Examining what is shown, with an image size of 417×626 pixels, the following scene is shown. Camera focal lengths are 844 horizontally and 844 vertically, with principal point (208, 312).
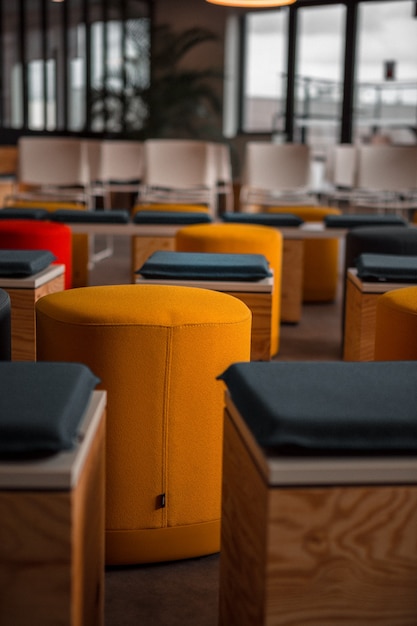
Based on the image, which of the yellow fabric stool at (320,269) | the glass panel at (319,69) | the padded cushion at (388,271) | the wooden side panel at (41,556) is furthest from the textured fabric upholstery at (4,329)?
the glass panel at (319,69)

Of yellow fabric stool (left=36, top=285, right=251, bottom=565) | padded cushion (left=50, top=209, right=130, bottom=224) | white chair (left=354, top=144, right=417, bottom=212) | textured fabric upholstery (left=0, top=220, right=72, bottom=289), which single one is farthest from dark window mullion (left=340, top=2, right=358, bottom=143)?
yellow fabric stool (left=36, top=285, right=251, bottom=565)

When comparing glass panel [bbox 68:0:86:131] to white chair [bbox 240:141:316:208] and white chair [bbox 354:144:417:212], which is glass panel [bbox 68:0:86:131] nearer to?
white chair [bbox 240:141:316:208]

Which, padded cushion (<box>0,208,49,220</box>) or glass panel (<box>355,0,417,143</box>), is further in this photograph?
glass panel (<box>355,0,417,143</box>)

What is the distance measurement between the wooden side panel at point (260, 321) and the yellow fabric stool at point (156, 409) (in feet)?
3.19

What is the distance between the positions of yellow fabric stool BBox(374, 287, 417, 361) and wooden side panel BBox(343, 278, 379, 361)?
0.62 meters

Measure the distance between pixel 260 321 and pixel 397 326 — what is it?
756 mm

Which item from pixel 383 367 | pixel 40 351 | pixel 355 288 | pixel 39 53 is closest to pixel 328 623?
pixel 383 367

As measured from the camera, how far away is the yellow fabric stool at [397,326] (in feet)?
7.57

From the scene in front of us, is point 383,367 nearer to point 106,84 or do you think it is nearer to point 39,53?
point 106,84

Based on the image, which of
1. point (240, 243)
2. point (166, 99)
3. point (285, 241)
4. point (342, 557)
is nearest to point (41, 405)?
point (342, 557)

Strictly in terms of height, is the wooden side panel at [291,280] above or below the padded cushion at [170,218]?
below

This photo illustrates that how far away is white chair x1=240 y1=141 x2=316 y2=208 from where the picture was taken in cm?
688

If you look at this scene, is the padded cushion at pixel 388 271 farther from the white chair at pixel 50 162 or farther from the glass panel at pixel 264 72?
the glass panel at pixel 264 72

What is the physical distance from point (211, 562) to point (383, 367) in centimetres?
71
